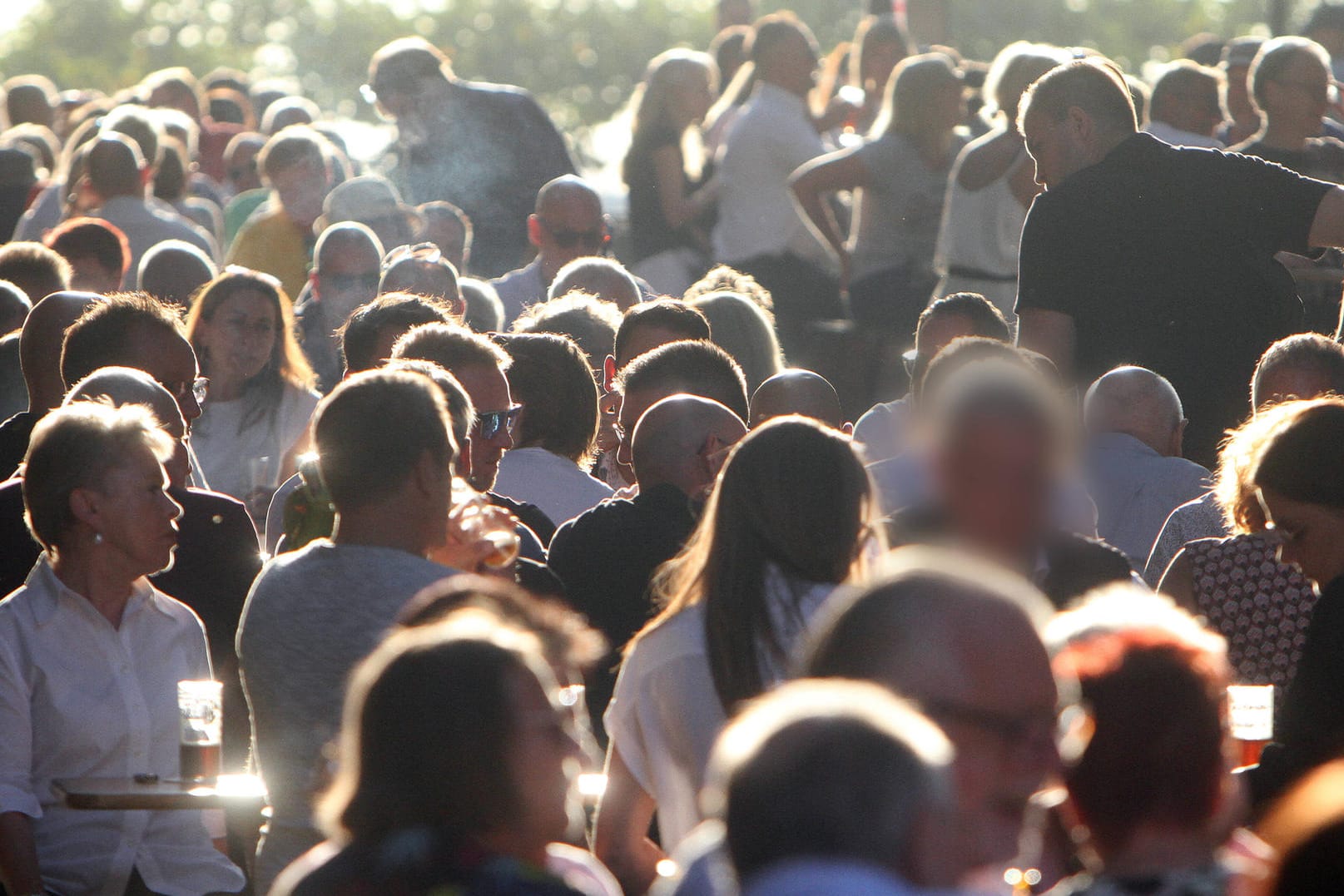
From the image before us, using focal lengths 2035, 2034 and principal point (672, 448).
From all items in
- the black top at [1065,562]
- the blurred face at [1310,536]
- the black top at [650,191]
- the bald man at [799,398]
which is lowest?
the black top at [650,191]

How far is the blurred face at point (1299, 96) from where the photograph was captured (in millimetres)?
8891

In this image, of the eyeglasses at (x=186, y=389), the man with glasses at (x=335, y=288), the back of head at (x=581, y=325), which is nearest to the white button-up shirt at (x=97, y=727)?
the eyeglasses at (x=186, y=389)

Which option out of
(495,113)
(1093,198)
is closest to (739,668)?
(1093,198)

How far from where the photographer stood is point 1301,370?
20.6ft

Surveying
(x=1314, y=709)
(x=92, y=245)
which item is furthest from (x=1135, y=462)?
(x=92, y=245)

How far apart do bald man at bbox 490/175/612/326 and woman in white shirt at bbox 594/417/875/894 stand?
6052 millimetres

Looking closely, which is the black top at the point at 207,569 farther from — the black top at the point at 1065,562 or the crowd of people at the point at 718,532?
the black top at the point at 1065,562

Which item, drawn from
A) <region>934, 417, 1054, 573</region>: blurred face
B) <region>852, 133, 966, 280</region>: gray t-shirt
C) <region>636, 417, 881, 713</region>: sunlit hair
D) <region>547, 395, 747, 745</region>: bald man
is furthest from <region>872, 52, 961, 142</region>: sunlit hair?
<region>934, 417, 1054, 573</region>: blurred face

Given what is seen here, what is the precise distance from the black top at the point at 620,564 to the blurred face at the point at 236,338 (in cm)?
282

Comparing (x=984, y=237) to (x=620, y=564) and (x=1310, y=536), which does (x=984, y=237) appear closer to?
(x=620, y=564)

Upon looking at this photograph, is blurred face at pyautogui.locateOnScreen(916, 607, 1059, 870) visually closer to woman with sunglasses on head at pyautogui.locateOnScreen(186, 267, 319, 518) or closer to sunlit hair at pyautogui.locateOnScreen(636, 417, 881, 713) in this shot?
sunlit hair at pyautogui.locateOnScreen(636, 417, 881, 713)

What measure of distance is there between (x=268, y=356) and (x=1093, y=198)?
3086 mm

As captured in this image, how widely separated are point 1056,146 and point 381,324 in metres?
2.40

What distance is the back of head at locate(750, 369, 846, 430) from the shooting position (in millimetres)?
6738
